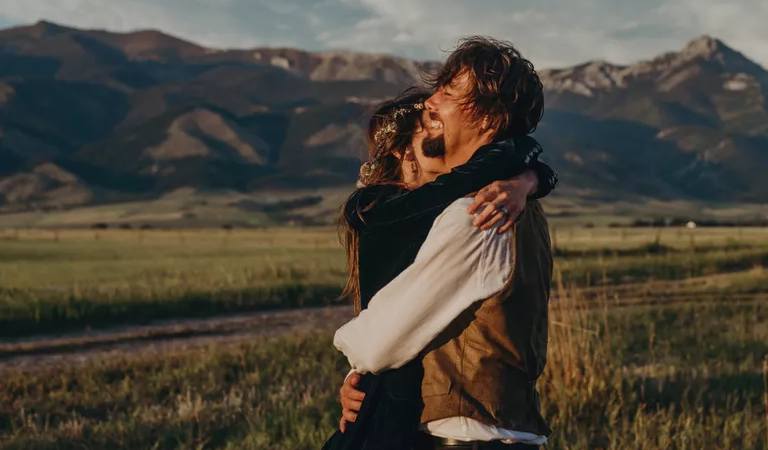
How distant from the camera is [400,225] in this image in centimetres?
216

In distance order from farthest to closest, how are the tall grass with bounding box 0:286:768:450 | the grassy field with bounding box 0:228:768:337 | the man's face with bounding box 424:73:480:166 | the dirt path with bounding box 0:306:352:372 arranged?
the grassy field with bounding box 0:228:768:337 < the dirt path with bounding box 0:306:352:372 < the tall grass with bounding box 0:286:768:450 < the man's face with bounding box 424:73:480:166

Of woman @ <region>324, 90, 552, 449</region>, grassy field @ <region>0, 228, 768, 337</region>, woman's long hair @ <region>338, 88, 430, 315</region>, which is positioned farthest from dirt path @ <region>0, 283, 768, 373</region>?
woman @ <region>324, 90, 552, 449</region>

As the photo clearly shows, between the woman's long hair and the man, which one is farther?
the woman's long hair

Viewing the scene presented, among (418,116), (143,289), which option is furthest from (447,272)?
(143,289)

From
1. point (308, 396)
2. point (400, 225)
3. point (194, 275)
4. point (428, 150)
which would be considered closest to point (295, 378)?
point (308, 396)

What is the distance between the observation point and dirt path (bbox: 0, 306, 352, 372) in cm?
1206

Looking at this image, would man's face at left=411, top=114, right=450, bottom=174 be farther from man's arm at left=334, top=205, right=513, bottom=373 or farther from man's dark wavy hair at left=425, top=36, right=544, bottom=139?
man's arm at left=334, top=205, right=513, bottom=373

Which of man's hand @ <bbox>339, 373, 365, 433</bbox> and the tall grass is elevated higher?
man's hand @ <bbox>339, 373, 365, 433</bbox>

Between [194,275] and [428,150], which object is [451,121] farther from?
[194,275]

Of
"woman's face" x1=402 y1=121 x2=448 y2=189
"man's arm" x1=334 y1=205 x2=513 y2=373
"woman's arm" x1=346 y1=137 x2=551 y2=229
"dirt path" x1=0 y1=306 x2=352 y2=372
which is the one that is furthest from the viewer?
"dirt path" x1=0 y1=306 x2=352 y2=372

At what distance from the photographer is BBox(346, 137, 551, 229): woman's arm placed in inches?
82.6

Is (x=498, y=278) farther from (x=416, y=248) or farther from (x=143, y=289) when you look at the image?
(x=143, y=289)

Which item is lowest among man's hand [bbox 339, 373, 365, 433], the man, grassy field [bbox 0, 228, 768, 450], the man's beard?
grassy field [bbox 0, 228, 768, 450]

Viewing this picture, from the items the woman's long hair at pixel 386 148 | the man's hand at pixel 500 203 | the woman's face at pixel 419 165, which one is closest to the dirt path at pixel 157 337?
the woman's long hair at pixel 386 148
